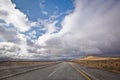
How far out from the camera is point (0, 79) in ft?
35.4

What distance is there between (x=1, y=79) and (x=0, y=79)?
A: 2.6 inches

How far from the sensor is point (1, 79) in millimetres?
10805
